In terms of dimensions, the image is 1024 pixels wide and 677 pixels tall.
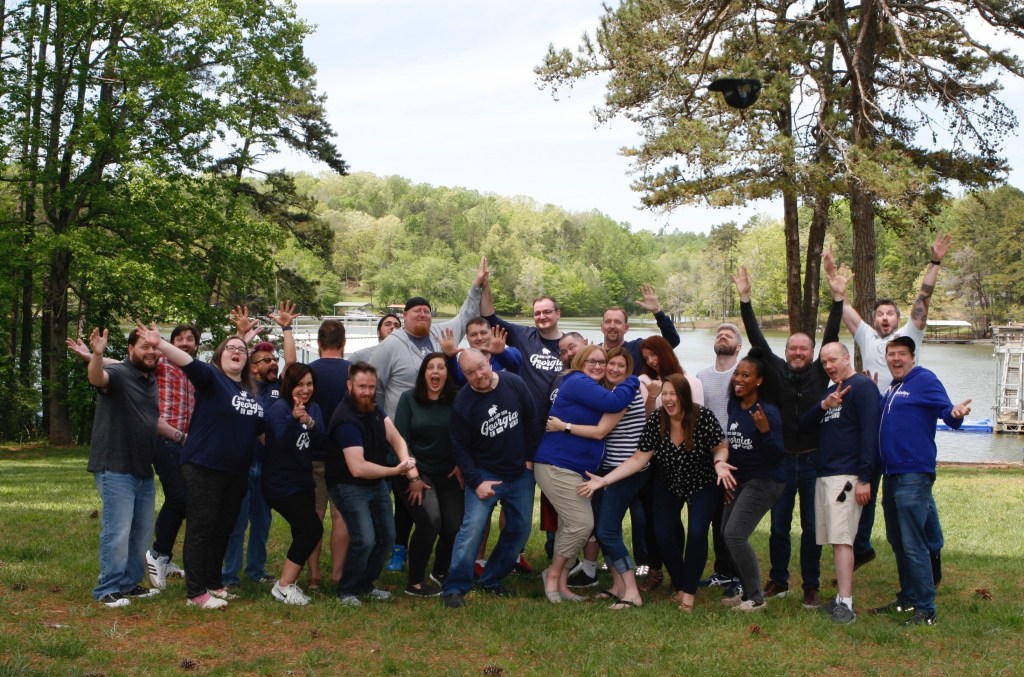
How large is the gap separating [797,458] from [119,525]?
15.3 feet

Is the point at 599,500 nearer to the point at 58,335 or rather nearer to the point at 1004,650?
the point at 1004,650

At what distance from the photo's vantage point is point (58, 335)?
79.2 feet

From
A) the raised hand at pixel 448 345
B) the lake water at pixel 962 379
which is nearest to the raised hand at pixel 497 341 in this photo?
the raised hand at pixel 448 345

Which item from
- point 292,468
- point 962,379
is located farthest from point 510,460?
point 962,379

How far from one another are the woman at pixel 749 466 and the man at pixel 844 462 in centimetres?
32

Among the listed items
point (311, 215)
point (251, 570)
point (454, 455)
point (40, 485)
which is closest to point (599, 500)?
point (454, 455)

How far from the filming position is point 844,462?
6395 millimetres

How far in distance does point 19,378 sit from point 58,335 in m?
2.04

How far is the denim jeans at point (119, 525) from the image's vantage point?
6.27 metres

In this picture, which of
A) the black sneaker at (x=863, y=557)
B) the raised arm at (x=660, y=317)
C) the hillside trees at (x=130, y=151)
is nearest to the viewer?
the black sneaker at (x=863, y=557)

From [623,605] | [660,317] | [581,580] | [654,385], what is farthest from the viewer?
[660,317]

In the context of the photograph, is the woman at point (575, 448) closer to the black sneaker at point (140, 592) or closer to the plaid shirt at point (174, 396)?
the plaid shirt at point (174, 396)

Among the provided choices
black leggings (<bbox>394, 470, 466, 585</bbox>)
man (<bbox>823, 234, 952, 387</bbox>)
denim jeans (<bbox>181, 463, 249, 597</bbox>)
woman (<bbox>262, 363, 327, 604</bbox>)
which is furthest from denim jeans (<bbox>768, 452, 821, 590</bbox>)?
denim jeans (<bbox>181, 463, 249, 597</bbox>)

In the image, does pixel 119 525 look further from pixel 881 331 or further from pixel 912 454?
pixel 881 331
